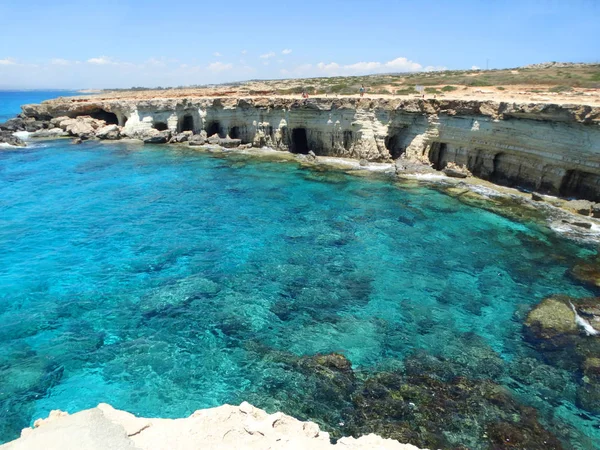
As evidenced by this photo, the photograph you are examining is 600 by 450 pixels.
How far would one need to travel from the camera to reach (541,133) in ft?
84.8

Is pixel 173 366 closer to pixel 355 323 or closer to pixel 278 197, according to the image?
pixel 355 323

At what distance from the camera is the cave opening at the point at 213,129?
46.6m

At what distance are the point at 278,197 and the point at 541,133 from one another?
59.4ft

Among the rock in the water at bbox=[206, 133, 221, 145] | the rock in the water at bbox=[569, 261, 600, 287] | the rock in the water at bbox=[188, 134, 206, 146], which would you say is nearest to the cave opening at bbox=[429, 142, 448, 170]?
the rock in the water at bbox=[569, 261, 600, 287]

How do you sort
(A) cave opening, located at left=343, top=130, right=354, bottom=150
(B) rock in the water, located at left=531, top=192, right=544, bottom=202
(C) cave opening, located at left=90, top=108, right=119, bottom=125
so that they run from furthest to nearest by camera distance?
(C) cave opening, located at left=90, top=108, right=119, bottom=125 < (A) cave opening, located at left=343, top=130, right=354, bottom=150 < (B) rock in the water, located at left=531, top=192, right=544, bottom=202

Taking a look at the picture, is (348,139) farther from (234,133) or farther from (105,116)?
(105,116)

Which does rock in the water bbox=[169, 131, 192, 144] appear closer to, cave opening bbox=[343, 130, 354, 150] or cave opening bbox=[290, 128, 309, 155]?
cave opening bbox=[290, 128, 309, 155]

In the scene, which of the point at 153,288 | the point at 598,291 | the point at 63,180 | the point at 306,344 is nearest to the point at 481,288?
the point at 598,291

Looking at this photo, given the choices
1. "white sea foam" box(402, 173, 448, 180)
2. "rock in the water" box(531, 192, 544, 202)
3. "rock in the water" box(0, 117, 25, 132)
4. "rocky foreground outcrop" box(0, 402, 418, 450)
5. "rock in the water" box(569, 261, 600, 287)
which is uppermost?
"rocky foreground outcrop" box(0, 402, 418, 450)

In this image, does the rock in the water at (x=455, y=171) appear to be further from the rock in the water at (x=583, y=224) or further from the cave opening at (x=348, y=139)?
the rock in the water at (x=583, y=224)

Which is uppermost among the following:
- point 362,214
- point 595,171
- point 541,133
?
point 541,133

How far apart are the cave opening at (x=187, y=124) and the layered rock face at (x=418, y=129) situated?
0.40 feet

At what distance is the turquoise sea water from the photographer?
11.8m

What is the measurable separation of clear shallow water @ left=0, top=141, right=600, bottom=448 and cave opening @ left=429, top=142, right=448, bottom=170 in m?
6.09
